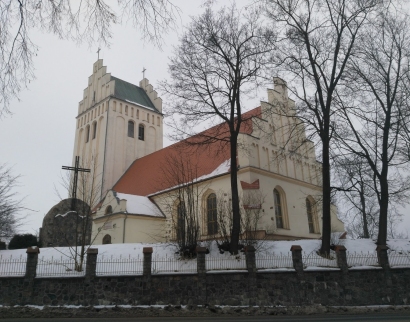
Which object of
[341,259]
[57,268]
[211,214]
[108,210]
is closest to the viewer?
[341,259]

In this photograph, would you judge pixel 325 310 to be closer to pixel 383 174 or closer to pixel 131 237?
pixel 383 174

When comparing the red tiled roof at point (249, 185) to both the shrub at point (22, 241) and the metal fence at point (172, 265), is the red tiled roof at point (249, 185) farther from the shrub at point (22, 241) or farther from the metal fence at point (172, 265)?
the shrub at point (22, 241)

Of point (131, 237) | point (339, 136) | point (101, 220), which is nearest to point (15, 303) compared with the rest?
point (131, 237)

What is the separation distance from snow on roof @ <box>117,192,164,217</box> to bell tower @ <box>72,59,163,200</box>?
23.7ft

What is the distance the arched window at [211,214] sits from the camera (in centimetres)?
2236

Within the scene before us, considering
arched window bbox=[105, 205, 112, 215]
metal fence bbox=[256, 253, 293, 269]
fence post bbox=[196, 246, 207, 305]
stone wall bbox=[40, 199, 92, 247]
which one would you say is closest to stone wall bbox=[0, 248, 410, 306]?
fence post bbox=[196, 246, 207, 305]

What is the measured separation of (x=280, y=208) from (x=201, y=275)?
37.5 ft

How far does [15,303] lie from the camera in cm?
1343

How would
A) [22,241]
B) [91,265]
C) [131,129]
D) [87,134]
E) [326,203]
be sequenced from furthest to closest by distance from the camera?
1. [87,134]
2. [131,129]
3. [22,241]
4. [326,203]
5. [91,265]

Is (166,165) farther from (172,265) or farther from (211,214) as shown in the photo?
(172,265)

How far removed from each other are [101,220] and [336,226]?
59.1ft

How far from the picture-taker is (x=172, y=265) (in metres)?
14.1


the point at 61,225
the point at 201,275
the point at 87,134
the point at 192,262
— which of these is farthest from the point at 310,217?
the point at 87,134

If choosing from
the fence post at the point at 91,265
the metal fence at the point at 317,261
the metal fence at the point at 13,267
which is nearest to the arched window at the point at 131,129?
the metal fence at the point at 13,267
